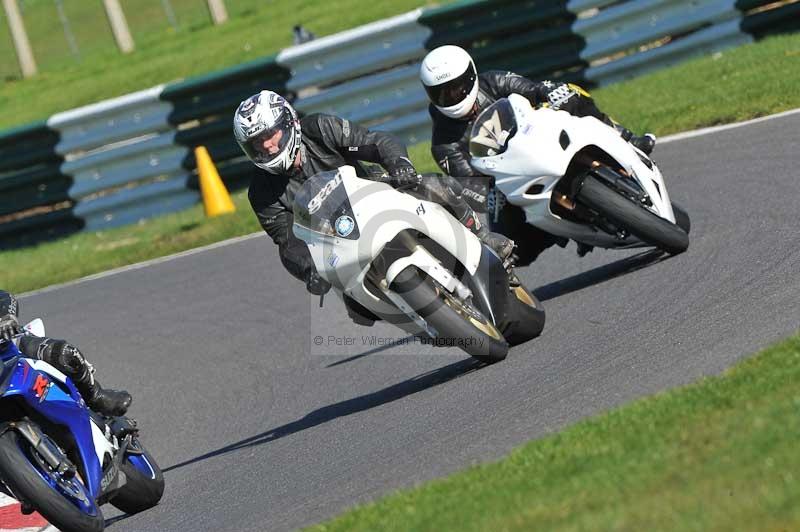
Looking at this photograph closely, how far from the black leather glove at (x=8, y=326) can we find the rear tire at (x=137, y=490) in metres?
0.88

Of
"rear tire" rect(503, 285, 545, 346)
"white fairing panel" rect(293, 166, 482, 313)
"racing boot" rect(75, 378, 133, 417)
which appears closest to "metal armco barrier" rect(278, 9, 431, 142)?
"rear tire" rect(503, 285, 545, 346)

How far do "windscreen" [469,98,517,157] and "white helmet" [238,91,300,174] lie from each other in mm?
1331

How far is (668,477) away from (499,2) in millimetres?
12101

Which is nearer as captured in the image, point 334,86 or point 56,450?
point 56,450

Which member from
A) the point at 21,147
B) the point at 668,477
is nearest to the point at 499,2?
the point at 21,147

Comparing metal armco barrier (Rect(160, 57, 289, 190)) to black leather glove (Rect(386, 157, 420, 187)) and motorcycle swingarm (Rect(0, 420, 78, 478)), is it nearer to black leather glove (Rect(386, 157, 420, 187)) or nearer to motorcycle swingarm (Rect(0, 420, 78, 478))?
black leather glove (Rect(386, 157, 420, 187))

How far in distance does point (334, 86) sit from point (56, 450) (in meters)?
10.6

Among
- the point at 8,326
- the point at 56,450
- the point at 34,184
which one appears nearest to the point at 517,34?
the point at 34,184

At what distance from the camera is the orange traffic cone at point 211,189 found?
1645 cm

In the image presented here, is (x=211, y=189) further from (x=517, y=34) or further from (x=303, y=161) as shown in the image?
(x=303, y=161)

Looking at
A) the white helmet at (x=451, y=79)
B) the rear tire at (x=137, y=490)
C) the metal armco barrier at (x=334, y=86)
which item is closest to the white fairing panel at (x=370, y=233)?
the rear tire at (x=137, y=490)

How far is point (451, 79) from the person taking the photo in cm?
888

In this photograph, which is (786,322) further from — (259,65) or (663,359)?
(259,65)

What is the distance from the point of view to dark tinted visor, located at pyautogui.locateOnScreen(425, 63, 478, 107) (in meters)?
8.91
